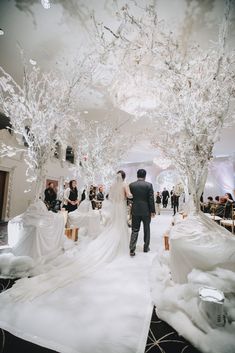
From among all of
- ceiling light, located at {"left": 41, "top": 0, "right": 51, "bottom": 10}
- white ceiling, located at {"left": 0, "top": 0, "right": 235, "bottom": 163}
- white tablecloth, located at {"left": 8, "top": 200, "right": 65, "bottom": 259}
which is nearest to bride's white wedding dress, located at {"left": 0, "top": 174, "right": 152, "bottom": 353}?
white tablecloth, located at {"left": 8, "top": 200, "right": 65, "bottom": 259}

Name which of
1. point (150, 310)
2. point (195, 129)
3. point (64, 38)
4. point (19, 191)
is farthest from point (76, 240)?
point (19, 191)

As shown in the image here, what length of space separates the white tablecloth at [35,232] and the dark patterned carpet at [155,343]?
1769mm

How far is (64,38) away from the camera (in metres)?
4.49

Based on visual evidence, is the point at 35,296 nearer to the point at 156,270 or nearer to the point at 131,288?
the point at 131,288

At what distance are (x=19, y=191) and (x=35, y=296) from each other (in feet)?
28.8

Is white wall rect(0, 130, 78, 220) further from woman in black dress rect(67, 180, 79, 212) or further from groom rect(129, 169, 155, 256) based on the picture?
groom rect(129, 169, 155, 256)

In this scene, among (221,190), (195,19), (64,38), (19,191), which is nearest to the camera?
(195,19)

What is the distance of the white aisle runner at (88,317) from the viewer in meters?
1.66

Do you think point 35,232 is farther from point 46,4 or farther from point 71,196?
point 46,4

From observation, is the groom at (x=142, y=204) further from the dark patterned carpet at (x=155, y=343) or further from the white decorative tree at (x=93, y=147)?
the white decorative tree at (x=93, y=147)

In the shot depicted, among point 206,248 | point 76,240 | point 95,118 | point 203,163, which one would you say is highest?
point 95,118

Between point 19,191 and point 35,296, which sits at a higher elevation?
point 19,191

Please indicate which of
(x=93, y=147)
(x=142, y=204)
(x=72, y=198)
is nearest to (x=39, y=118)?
(x=142, y=204)

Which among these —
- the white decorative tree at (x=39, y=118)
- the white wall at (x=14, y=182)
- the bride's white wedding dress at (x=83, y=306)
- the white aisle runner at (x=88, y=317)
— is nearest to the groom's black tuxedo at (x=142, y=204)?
the bride's white wedding dress at (x=83, y=306)
